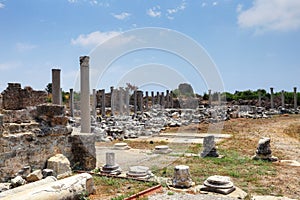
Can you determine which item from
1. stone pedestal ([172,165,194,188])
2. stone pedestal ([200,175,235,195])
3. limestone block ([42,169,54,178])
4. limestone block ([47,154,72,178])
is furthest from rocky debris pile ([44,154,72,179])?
stone pedestal ([200,175,235,195])

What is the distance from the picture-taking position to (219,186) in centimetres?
768

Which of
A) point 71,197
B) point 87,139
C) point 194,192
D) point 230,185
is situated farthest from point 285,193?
point 87,139

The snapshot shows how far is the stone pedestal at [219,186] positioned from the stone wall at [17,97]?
1830 cm

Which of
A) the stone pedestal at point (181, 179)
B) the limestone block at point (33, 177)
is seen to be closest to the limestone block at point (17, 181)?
the limestone block at point (33, 177)

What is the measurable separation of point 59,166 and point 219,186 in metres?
4.63

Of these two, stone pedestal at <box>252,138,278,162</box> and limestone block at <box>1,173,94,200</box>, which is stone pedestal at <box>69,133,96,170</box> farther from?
stone pedestal at <box>252,138,278,162</box>

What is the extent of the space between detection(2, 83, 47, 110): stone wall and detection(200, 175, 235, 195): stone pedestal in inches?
721

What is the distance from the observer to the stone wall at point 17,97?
22531 mm

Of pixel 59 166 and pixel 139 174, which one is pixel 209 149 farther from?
pixel 59 166

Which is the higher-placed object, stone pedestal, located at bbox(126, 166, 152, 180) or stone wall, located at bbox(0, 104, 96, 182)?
stone wall, located at bbox(0, 104, 96, 182)

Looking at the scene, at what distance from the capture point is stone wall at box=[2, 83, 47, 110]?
73.9 feet

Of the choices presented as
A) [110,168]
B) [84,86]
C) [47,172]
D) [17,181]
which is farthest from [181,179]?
[84,86]

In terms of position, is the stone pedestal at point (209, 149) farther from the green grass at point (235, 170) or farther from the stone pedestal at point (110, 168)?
the stone pedestal at point (110, 168)

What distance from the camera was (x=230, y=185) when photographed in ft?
25.4
